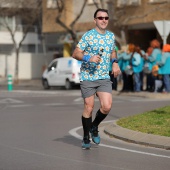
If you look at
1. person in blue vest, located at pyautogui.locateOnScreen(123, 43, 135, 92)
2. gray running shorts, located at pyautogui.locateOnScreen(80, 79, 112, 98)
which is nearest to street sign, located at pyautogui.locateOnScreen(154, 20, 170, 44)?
person in blue vest, located at pyautogui.locateOnScreen(123, 43, 135, 92)

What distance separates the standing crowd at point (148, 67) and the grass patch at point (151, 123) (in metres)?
9.63

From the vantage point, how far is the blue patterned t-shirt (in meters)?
11.0

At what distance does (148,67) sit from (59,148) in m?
15.2

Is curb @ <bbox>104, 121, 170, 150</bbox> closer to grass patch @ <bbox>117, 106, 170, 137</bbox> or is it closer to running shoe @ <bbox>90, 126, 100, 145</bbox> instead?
grass patch @ <bbox>117, 106, 170, 137</bbox>

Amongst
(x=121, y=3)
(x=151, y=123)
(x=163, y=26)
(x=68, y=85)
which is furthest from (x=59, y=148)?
(x=121, y=3)

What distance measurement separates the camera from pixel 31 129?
14.5 metres

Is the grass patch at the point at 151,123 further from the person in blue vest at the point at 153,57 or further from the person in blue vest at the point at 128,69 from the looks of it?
the person in blue vest at the point at 128,69

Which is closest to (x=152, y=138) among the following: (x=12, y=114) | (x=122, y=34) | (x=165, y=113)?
(x=165, y=113)

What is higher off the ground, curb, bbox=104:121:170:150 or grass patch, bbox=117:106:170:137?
grass patch, bbox=117:106:170:137

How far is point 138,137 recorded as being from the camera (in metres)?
12.3

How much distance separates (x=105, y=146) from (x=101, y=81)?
125 cm

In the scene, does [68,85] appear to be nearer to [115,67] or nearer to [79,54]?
[115,67]

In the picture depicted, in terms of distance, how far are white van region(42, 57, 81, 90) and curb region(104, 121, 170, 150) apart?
2048cm

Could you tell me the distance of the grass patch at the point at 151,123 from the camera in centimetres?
1265
